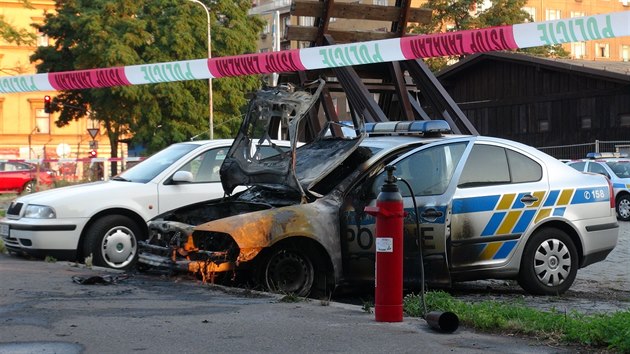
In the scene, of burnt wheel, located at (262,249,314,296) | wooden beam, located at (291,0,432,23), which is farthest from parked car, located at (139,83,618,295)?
wooden beam, located at (291,0,432,23)

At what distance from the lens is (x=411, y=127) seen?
9.73 m

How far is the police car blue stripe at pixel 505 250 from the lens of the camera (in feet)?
30.1

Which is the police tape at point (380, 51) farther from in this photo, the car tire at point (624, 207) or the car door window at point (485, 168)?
the car tire at point (624, 207)

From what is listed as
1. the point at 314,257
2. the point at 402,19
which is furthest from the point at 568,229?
the point at 402,19

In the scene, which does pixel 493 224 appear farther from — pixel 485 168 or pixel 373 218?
pixel 373 218

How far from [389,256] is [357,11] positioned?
8.87 m

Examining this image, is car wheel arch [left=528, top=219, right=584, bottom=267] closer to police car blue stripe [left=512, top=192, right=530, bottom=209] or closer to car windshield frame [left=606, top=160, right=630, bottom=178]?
police car blue stripe [left=512, top=192, right=530, bottom=209]

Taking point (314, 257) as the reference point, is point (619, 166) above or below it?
above

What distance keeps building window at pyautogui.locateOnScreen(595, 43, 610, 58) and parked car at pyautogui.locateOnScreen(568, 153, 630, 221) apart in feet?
217

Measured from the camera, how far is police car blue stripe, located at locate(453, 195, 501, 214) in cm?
895

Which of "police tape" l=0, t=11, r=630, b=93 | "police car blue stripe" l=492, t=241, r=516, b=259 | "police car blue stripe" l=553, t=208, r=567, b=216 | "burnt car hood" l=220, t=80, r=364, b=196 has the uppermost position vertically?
"police tape" l=0, t=11, r=630, b=93

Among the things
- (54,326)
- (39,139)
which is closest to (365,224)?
(54,326)

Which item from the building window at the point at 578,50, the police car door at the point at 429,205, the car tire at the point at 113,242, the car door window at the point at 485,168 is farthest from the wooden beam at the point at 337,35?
the building window at the point at 578,50

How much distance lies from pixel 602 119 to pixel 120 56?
2209 cm
